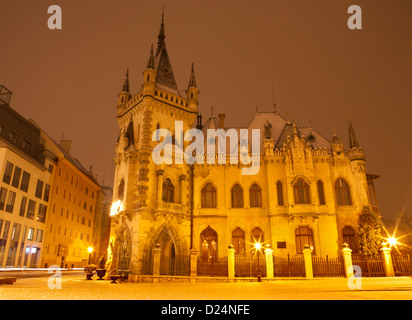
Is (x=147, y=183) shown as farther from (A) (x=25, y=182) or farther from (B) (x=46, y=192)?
(B) (x=46, y=192)

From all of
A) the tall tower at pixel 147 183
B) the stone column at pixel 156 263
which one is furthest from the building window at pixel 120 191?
the stone column at pixel 156 263

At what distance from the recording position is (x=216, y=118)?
33750 millimetres

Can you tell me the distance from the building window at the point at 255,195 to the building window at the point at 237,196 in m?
A: 0.94

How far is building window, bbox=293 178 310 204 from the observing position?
2689 centimetres

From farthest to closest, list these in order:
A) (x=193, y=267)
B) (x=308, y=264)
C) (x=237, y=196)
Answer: (x=237, y=196)
(x=193, y=267)
(x=308, y=264)

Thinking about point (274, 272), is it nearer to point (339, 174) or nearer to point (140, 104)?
point (339, 174)

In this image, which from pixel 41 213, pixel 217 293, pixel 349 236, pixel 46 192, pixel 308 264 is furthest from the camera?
pixel 46 192

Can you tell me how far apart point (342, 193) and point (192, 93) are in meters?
17.5

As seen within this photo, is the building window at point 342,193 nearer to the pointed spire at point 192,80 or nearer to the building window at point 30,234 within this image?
the pointed spire at point 192,80

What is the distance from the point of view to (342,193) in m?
A: 27.3

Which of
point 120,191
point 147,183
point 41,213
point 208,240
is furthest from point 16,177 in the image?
point 208,240

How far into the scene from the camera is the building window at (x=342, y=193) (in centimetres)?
2708
